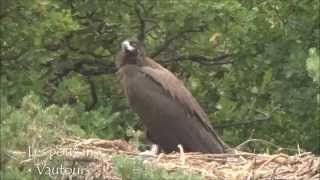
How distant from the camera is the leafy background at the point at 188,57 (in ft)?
33.9

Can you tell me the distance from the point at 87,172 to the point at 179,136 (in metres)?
2.67

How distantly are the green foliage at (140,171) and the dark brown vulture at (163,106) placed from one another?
3.34 meters

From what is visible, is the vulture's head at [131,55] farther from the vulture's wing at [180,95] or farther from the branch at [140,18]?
the branch at [140,18]

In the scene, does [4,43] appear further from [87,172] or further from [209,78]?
[87,172]

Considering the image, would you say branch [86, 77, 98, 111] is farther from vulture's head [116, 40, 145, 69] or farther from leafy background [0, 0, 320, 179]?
vulture's head [116, 40, 145, 69]

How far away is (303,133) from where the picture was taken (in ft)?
35.7

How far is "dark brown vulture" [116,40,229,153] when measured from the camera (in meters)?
8.78

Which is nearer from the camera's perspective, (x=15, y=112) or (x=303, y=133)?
(x=15, y=112)

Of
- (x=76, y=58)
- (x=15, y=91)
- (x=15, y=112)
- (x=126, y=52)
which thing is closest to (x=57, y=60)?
(x=76, y=58)

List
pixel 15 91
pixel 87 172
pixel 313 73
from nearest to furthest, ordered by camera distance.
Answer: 1. pixel 313 73
2. pixel 87 172
3. pixel 15 91

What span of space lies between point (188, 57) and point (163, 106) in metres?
2.76

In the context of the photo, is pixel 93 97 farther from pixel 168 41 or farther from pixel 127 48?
pixel 127 48

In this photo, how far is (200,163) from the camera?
269 inches

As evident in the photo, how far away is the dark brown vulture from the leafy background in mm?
831
